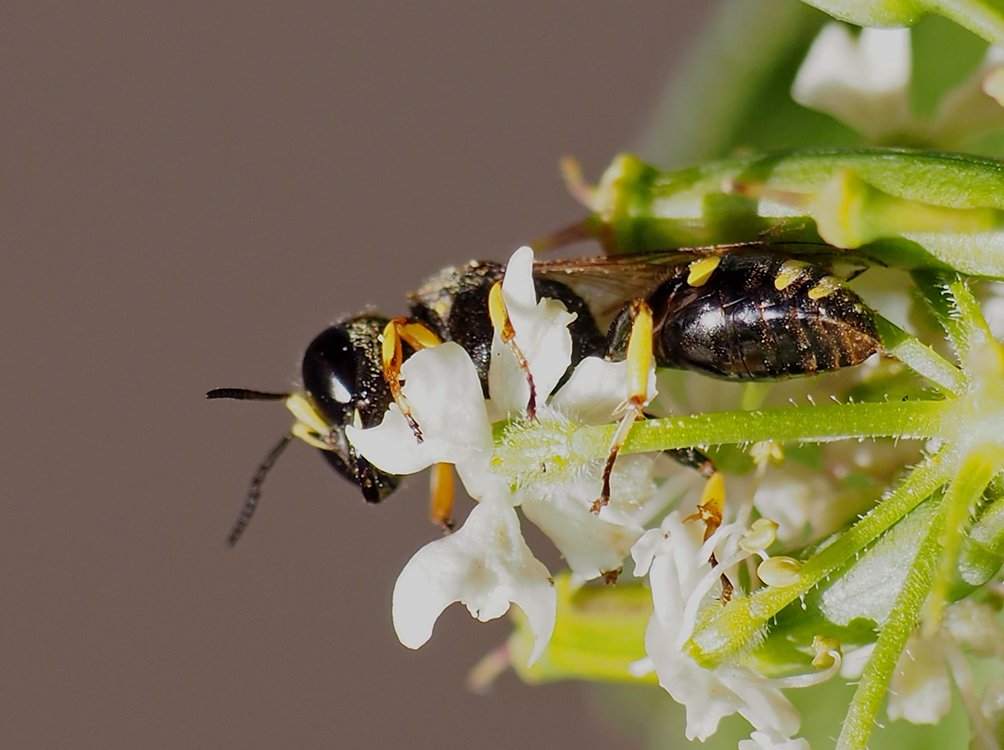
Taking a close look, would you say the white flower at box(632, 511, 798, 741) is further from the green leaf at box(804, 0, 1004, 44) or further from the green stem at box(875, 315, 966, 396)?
the green leaf at box(804, 0, 1004, 44)

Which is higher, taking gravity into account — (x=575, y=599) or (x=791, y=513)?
(x=791, y=513)

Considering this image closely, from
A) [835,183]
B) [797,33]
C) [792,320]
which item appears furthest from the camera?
[797,33]

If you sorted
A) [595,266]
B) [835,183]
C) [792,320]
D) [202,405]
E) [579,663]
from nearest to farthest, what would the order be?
1. [835,183]
2. [792,320]
3. [595,266]
4. [579,663]
5. [202,405]

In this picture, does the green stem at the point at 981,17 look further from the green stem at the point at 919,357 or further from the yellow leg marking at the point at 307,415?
the yellow leg marking at the point at 307,415

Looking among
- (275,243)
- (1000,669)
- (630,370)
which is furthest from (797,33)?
(275,243)

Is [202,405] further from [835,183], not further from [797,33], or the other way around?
[835,183]

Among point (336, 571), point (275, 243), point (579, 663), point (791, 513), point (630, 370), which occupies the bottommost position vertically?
point (336, 571)

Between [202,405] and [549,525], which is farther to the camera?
[202,405]
